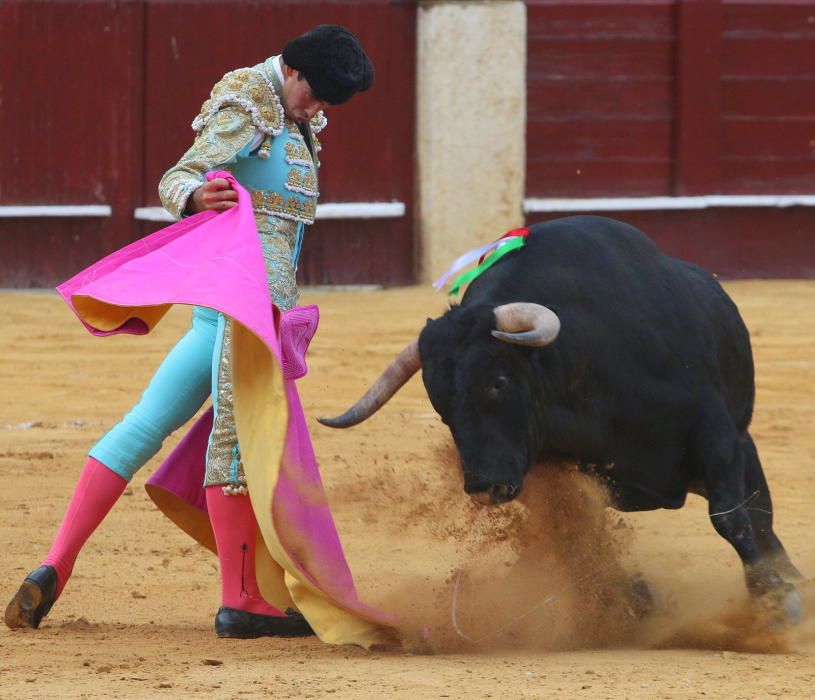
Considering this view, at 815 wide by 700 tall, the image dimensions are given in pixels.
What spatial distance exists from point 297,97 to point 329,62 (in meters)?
0.11

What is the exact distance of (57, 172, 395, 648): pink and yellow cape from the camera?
2.90 metres

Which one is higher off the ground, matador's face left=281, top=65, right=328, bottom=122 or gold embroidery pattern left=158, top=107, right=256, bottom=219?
matador's face left=281, top=65, right=328, bottom=122

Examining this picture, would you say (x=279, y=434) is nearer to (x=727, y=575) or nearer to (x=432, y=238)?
(x=727, y=575)

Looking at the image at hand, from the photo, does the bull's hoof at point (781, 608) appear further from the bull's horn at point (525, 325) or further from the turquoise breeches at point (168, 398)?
the turquoise breeches at point (168, 398)

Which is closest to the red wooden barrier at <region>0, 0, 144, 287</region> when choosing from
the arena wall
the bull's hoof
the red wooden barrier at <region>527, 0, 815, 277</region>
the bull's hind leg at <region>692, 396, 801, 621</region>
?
the arena wall

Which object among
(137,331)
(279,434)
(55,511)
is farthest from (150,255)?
(55,511)

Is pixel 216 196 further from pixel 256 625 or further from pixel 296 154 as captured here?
pixel 256 625

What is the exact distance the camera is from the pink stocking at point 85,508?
3090 mm

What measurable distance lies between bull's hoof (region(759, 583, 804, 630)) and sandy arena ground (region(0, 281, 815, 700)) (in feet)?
0.09

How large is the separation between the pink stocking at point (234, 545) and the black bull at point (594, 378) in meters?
0.25

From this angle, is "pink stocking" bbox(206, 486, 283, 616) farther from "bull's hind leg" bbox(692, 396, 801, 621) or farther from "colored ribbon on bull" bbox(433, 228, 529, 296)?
"bull's hind leg" bbox(692, 396, 801, 621)

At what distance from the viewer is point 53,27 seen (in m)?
8.12

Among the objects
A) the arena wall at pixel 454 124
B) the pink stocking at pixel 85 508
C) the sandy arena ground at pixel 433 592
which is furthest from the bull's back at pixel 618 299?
the arena wall at pixel 454 124

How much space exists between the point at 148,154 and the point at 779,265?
3356mm
